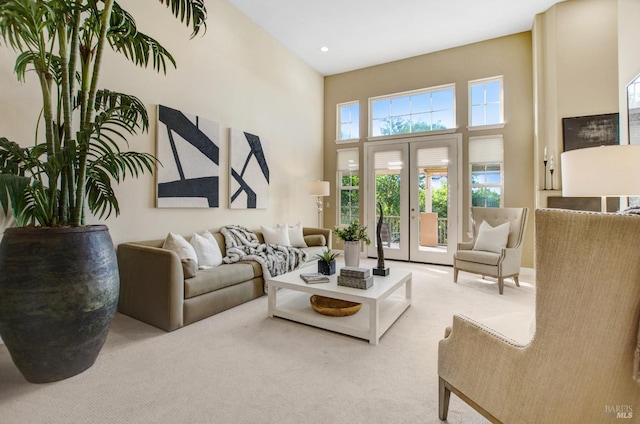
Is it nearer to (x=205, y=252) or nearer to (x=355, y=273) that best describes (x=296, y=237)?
(x=205, y=252)

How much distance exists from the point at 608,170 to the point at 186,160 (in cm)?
390

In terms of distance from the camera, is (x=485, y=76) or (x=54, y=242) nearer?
(x=54, y=242)

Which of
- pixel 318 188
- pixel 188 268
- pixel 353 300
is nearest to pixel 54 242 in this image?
pixel 188 268

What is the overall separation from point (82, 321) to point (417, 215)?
502 cm

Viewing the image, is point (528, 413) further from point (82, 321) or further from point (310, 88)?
point (310, 88)

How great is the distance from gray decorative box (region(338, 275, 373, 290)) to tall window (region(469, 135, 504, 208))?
139 inches

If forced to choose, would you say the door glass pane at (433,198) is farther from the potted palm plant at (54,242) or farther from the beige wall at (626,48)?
the potted palm plant at (54,242)

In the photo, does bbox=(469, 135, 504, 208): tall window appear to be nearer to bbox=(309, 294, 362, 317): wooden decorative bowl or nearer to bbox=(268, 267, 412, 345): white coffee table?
bbox=(268, 267, 412, 345): white coffee table

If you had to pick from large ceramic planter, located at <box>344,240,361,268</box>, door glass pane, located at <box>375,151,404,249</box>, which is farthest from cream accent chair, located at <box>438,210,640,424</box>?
door glass pane, located at <box>375,151,404,249</box>

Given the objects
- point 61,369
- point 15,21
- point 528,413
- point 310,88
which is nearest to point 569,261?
point 528,413

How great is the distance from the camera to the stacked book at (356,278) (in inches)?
101

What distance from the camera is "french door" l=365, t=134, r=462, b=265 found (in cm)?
533

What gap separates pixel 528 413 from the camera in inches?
41.6

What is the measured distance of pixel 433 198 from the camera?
5.50 meters
